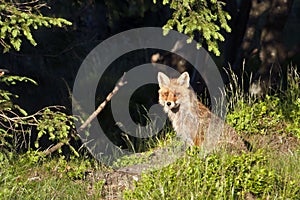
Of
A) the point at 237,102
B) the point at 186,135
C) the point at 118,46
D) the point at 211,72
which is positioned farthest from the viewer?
the point at 118,46

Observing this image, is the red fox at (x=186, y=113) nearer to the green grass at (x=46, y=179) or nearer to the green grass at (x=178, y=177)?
the green grass at (x=178, y=177)

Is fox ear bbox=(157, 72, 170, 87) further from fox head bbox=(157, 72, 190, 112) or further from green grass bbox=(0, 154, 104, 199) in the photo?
green grass bbox=(0, 154, 104, 199)

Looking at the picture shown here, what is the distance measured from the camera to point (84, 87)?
35.7 feet

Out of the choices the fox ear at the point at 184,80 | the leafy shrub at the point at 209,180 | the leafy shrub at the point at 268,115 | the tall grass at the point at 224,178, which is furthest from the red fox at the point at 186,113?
the leafy shrub at the point at 209,180

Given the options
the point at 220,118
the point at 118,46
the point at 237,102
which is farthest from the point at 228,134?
the point at 118,46

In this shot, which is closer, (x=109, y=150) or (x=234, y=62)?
(x=109, y=150)

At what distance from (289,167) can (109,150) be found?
308cm

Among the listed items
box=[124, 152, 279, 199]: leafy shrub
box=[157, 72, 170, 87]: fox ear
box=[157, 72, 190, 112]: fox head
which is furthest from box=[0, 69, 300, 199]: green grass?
box=[157, 72, 170, 87]: fox ear

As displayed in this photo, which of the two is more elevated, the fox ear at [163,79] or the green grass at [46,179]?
the fox ear at [163,79]

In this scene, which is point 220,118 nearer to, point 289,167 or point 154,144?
point 154,144

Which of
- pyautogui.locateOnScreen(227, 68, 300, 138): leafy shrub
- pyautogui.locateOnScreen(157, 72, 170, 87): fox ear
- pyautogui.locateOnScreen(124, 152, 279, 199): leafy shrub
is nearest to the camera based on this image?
pyautogui.locateOnScreen(124, 152, 279, 199): leafy shrub

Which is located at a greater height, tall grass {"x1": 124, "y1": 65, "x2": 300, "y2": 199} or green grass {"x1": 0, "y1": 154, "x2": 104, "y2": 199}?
tall grass {"x1": 124, "y1": 65, "x2": 300, "y2": 199}

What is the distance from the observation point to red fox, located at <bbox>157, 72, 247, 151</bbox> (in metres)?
7.44

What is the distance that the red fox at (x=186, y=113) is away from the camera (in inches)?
293
